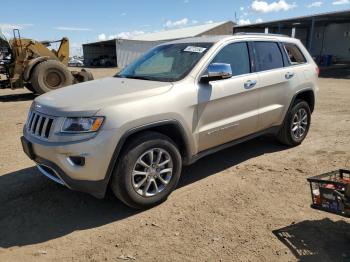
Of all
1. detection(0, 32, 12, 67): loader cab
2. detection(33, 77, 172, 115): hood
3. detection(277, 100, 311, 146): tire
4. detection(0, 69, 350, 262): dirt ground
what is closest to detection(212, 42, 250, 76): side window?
detection(33, 77, 172, 115): hood

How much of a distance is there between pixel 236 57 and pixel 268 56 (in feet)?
2.39

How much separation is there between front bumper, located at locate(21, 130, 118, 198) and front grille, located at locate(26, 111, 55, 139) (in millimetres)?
126

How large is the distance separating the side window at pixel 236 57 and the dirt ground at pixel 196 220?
1.38m

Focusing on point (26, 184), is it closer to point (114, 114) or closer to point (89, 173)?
point (89, 173)

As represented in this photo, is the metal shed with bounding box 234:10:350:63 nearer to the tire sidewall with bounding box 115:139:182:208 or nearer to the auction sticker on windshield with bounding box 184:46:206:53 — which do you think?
the auction sticker on windshield with bounding box 184:46:206:53

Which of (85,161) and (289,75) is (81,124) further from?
(289,75)

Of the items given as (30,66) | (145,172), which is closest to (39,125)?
(145,172)

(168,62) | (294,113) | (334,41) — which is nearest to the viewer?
(168,62)

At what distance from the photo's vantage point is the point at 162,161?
156 inches

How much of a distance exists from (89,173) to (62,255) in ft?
2.48

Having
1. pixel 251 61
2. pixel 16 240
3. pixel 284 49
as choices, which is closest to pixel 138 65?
pixel 251 61

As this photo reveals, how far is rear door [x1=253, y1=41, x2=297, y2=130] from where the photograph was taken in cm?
504

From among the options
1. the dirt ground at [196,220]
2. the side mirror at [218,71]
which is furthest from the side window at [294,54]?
the side mirror at [218,71]

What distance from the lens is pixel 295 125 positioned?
5.89m
